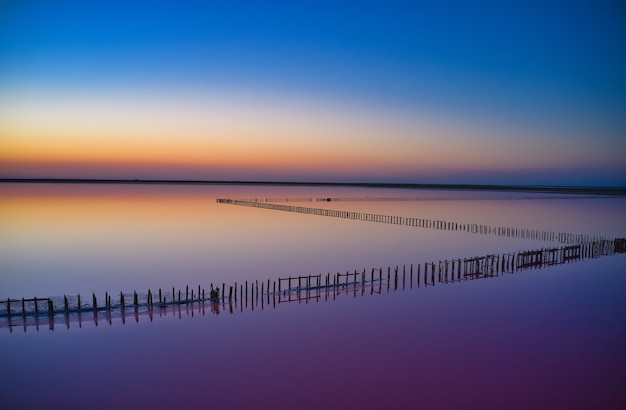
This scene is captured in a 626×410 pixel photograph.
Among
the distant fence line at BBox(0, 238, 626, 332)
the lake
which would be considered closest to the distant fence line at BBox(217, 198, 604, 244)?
the lake

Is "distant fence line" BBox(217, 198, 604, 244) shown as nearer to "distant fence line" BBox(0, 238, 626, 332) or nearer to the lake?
the lake

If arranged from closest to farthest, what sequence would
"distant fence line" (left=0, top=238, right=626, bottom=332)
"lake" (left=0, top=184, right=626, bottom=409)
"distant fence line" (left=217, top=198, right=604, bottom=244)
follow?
1. "lake" (left=0, top=184, right=626, bottom=409)
2. "distant fence line" (left=0, top=238, right=626, bottom=332)
3. "distant fence line" (left=217, top=198, right=604, bottom=244)

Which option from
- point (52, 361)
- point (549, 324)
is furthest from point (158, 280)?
point (549, 324)

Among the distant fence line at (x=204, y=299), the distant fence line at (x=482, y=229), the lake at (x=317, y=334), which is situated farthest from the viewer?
the distant fence line at (x=482, y=229)

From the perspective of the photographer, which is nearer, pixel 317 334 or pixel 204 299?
pixel 317 334

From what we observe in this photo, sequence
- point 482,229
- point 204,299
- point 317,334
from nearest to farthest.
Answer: point 317,334
point 204,299
point 482,229

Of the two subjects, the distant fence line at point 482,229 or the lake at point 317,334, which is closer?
the lake at point 317,334

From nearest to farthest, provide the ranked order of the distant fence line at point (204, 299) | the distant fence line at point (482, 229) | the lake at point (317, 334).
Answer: the lake at point (317, 334) < the distant fence line at point (204, 299) < the distant fence line at point (482, 229)

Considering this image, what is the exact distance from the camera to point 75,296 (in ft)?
54.2

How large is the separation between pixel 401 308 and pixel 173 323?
24.6ft

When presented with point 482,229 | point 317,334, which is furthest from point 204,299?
point 482,229

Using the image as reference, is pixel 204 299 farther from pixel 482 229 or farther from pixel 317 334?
pixel 482 229

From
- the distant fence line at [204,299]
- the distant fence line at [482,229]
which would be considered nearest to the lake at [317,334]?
the distant fence line at [204,299]

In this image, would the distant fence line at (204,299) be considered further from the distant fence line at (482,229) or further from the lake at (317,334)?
the distant fence line at (482,229)
